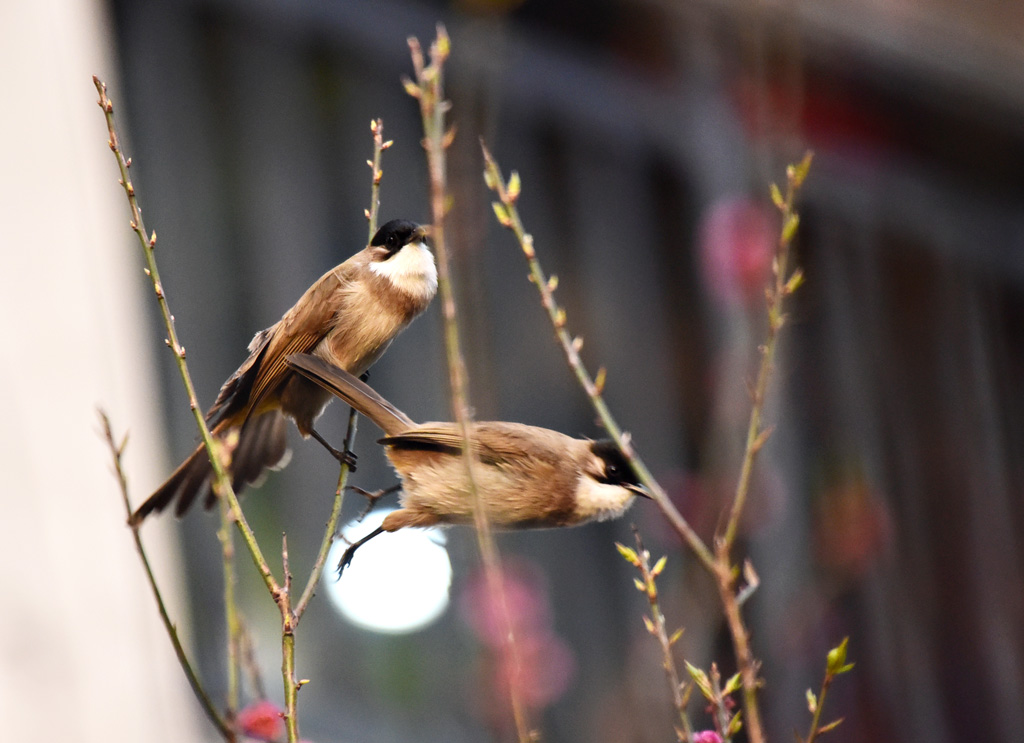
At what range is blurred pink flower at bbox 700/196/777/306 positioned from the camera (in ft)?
7.58

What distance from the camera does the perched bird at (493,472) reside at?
72 cm

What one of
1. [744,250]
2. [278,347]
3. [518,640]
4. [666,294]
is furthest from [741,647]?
[666,294]

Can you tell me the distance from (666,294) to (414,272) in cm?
312

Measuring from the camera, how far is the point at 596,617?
347 cm

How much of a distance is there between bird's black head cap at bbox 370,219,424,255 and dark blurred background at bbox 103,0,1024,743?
5.58 ft

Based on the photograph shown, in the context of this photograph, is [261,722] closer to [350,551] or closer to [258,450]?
[350,551]

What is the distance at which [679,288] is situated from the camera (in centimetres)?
386

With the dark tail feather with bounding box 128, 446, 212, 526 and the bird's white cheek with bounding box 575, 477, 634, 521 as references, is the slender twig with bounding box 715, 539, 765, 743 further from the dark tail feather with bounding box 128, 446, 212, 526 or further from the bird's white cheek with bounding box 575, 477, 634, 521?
the dark tail feather with bounding box 128, 446, 212, 526

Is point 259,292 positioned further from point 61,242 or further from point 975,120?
point 975,120

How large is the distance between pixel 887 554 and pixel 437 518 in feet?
9.67

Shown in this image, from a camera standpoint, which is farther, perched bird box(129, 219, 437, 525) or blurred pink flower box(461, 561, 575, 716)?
perched bird box(129, 219, 437, 525)

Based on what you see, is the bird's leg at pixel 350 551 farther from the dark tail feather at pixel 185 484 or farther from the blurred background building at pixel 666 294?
the blurred background building at pixel 666 294

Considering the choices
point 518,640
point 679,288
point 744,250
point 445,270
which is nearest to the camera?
point 445,270

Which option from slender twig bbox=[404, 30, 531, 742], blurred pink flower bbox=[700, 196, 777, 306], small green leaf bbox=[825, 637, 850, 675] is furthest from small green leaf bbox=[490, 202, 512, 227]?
blurred pink flower bbox=[700, 196, 777, 306]
